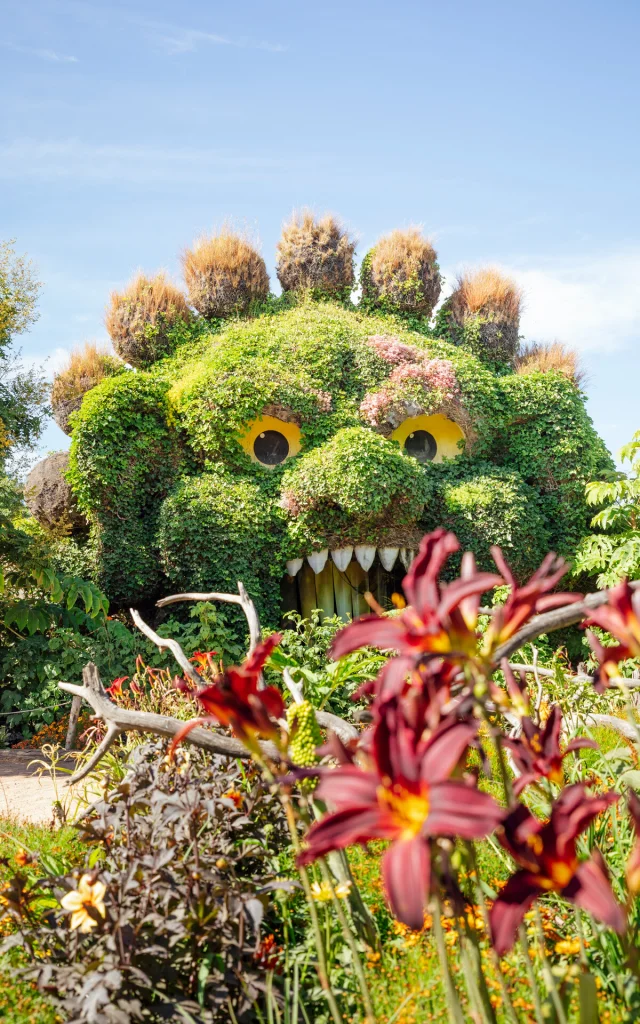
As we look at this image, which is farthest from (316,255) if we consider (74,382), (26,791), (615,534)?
(26,791)

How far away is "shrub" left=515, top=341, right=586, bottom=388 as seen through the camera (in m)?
10.5

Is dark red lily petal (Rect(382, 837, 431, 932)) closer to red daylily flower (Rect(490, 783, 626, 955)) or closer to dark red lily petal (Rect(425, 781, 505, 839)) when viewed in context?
dark red lily petal (Rect(425, 781, 505, 839))

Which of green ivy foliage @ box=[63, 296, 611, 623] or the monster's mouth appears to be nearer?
green ivy foliage @ box=[63, 296, 611, 623]

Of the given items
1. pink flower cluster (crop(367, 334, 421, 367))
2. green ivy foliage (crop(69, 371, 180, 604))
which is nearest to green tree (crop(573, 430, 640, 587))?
pink flower cluster (crop(367, 334, 421, 367))

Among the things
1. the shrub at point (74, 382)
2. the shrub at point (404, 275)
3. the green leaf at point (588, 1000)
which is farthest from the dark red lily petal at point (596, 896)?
the shrub at point (404, 275)

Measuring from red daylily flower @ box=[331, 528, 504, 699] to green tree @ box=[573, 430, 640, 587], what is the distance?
782 cm

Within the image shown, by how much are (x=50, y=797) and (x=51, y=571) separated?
2.38 metres

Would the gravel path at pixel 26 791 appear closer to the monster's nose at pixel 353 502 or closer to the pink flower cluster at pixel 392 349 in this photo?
the monster's nose at pixel 353 502

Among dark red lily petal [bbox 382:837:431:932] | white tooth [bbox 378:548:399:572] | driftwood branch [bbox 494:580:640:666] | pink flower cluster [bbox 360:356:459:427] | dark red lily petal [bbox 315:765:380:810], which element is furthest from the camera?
pink flower cluster [bbox 360:356:459:427]

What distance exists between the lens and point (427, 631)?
2.89 feet

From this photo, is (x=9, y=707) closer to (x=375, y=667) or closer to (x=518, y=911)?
(x=375, y=667)

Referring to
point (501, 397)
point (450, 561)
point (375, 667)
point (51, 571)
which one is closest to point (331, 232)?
point (501, 397)

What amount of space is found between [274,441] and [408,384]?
1778 mm

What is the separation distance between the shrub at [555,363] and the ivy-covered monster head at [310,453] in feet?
1.09
